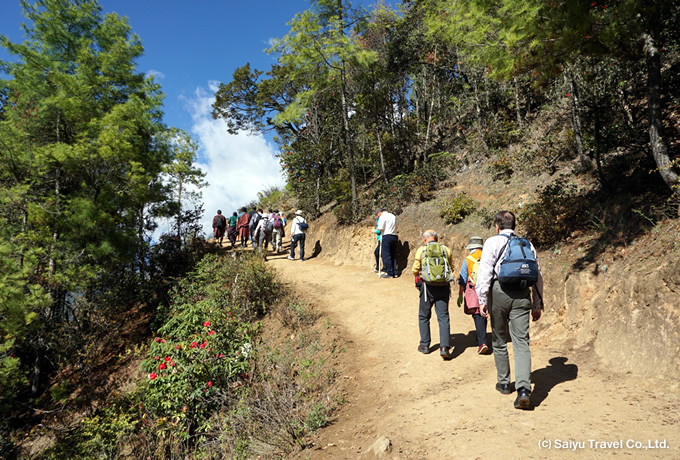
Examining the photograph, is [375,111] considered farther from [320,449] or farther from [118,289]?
[320,449]

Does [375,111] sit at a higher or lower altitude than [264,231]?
higher

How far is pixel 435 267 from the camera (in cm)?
548

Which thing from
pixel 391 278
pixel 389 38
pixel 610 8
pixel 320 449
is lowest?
pixel 320 449

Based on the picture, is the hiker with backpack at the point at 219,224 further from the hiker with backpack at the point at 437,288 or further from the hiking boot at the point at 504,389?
the hiking boot at the point at 504,389

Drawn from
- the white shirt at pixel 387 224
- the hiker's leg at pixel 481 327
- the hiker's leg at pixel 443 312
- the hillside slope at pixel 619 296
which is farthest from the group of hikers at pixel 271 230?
the hiker's leg at pixel 481 327

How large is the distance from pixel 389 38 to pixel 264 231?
1147 cm

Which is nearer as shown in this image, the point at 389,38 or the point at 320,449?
the point at 320,449

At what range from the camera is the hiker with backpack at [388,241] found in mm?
10617

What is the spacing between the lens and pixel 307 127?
19828 millimetres

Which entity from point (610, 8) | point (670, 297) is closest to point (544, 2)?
point (610, 8)

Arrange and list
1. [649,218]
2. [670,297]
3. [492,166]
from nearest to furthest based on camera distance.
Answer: [670,297]
[649,218]
[492,166]

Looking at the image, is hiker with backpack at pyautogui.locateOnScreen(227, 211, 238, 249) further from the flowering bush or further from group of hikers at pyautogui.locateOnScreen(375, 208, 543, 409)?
group of hikers at pyautogui.locateOnScreen(375, 208, 543, 409)

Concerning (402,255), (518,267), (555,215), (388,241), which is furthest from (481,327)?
(402,255)

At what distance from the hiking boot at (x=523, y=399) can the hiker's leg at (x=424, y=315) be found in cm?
195
